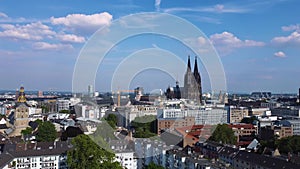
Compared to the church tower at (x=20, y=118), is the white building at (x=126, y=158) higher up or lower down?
lower down

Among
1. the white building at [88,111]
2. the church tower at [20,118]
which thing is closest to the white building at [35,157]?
the church tower at [20,118]

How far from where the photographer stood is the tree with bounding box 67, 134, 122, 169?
9.78m

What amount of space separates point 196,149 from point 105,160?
214 inches

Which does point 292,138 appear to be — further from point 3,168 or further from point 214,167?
point 3,168

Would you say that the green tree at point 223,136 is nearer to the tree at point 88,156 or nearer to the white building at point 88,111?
the tree at point 88,156

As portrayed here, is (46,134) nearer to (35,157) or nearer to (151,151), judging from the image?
(35,157)

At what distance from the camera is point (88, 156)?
32.6 feet

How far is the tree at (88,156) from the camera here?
9782 mm

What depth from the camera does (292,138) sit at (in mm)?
14242

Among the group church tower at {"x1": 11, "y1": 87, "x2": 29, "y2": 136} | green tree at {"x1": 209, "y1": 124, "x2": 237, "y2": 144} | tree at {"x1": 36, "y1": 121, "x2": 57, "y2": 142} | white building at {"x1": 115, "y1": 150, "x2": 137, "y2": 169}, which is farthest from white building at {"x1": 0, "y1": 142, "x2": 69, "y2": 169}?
church tower at {"x1": 11, "y1": 87, "x2": 29, "y2": 136}

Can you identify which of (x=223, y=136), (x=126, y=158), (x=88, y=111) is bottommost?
(x=126, y=158)

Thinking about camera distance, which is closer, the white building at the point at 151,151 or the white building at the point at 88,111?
the white building at the point at 151,151

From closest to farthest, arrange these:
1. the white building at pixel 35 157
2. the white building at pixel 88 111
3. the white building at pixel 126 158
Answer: the white building at pixel 35 157
the white building at pixel 126 158
the white building at pixel 88 111

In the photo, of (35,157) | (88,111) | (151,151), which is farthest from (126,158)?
(88,111)
